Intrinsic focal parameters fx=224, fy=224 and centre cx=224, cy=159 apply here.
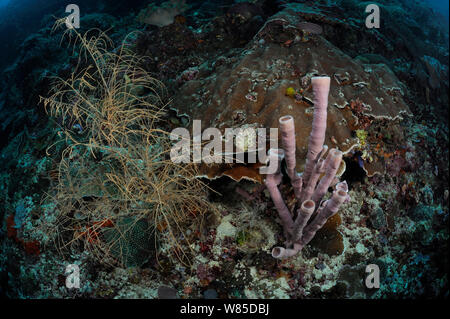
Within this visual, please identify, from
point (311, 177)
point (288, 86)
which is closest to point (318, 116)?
point (311, 177)

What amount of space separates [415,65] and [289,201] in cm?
575

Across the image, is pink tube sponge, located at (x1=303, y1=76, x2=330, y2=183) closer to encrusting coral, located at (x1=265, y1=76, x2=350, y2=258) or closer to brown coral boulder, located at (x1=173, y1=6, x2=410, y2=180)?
encrusting coral, located at (x1=265, y1=76, x2=350, y2=258)

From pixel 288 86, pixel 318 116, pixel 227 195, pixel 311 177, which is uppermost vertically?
pixel 318 116

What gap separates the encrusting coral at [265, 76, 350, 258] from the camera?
64.4 inches

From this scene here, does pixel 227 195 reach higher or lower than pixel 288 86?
lower

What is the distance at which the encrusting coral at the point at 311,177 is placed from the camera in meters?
1.64

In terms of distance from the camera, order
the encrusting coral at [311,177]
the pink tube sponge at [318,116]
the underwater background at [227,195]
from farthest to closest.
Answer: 1. the underwater background at [227,195]
2. the encrusting coral at [311,177]
3. the pink tube sponge at [318,116]

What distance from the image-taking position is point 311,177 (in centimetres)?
199

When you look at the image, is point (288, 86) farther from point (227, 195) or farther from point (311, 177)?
point (227, 195)

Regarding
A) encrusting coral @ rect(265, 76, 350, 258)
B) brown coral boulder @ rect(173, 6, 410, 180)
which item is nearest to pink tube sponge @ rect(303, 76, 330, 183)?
encrusting coral @ rect(265, 76, 350, 258)

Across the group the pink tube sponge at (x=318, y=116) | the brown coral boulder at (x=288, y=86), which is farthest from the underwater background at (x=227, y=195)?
the pink tube sponge at (x=318, y=116)

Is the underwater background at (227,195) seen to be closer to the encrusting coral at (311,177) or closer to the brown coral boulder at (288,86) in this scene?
the brown coral boulder at (288,86)

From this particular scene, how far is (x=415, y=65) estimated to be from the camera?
5586 mm

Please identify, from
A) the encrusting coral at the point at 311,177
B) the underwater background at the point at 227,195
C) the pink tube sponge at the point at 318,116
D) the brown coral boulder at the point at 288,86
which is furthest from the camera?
the brown coral boulder at the point at 288,86
